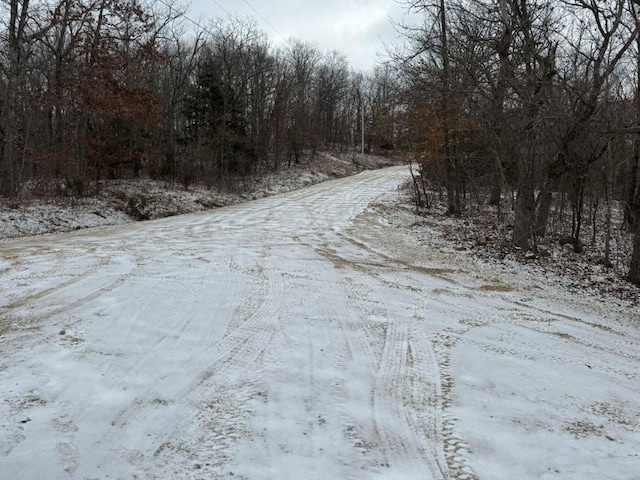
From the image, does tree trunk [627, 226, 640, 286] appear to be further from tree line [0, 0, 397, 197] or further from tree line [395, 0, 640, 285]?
tree line [0, 0, 397, 197]

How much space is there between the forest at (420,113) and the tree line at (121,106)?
3.1 inches

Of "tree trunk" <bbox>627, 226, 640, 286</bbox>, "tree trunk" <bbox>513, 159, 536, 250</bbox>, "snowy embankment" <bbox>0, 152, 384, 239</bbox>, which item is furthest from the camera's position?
"snowy embankment" <bbox>0, 152, 384, 239</bbox>

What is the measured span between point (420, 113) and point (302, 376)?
14.3 m

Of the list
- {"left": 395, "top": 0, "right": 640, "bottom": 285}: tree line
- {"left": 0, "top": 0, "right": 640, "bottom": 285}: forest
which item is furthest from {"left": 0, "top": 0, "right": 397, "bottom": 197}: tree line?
{"left": 395, "top": 0, "right": 640, "bottom": 285}: tree line

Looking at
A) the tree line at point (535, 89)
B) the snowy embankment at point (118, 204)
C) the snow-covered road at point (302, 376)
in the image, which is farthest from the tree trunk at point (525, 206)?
the snowy embankment at point (118, 204)

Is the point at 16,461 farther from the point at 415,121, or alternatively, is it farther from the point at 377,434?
the point at 415,121

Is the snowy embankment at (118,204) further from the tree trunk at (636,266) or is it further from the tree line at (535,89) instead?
the tree trunk at (636,266)

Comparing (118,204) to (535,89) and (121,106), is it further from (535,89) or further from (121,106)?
(535,89)

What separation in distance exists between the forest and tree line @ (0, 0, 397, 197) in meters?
0.08

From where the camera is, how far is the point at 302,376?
12.0 feet

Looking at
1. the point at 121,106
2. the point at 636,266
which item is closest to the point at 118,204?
the point at 121,106

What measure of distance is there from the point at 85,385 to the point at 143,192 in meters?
15.8

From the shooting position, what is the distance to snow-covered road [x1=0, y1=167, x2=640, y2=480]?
2676 millimetres

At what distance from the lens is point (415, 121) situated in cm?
1684
